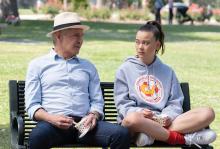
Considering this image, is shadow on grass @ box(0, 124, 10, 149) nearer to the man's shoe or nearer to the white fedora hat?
the white fedora hat

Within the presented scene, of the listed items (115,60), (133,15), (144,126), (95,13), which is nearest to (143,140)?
(144,126)

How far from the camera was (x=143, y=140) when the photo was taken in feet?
17.9

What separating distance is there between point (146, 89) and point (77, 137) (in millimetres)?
807

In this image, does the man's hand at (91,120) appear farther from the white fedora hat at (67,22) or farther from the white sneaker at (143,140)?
the white fedora hat at (67,22)

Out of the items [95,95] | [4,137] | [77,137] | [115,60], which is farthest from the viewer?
[115,60]

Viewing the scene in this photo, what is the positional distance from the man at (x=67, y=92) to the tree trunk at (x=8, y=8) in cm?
2984

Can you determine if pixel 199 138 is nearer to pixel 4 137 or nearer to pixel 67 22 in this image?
pixel 67 22

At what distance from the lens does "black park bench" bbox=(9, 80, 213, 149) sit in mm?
5316

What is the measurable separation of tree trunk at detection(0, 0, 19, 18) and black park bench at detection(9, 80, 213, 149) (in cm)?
2927

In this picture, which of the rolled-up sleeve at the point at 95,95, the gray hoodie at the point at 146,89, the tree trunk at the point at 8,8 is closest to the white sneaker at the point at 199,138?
the gray hoodie at the point at 146,89

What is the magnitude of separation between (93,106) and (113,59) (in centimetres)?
1136

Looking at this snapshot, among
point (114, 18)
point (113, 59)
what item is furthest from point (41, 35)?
point (114, 18)

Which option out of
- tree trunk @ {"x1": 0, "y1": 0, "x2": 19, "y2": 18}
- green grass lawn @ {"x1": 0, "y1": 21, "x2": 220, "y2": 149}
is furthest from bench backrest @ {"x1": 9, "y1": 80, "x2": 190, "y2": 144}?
tree trunk @ {"x1": 0, "y1": 0, "x2": 19, "y2": 18}

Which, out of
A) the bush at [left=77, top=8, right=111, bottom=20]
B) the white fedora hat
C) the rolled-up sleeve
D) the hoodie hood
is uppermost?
the white fedora hat
